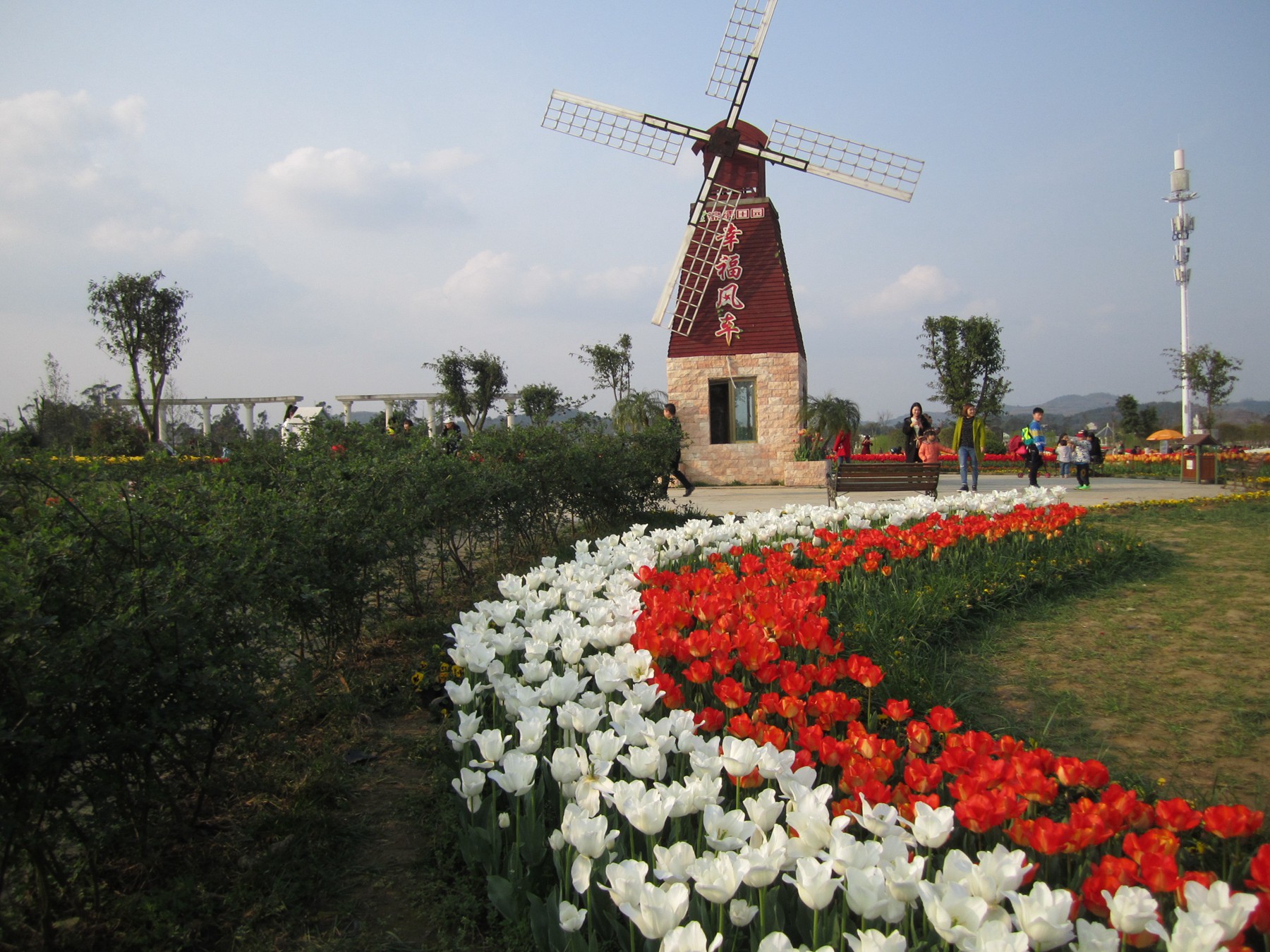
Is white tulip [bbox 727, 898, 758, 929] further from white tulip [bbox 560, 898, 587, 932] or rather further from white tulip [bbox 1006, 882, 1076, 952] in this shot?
white tulip [bbox 1006, 882, 1076, 952]

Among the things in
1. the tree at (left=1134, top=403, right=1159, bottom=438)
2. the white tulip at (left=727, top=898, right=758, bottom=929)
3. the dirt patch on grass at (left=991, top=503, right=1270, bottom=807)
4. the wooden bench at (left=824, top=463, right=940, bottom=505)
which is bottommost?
the dirt patch on grass at (left=991, top=503, right=1270, bottom=807)

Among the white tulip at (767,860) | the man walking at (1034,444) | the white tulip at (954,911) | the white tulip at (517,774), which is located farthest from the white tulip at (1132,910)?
the man walking at (1034,444)

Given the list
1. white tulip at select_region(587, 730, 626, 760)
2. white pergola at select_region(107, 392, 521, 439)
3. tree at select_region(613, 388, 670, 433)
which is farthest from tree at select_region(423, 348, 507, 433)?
white tulip at select_region(587, 730, 626, 760)

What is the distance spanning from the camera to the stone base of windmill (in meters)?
18.2

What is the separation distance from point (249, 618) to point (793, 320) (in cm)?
1700

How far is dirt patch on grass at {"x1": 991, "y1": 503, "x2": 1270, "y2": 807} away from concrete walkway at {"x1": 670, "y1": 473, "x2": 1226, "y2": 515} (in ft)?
17.5

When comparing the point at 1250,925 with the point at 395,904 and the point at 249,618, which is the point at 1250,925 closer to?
the point at 395,904

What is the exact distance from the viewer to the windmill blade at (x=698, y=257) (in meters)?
18.7

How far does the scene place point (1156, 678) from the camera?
3766 mm

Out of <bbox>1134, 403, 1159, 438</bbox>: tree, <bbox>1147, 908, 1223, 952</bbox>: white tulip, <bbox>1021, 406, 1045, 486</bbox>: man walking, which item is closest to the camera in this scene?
<bbox>1147, 908, 1223, 952</bbox>: white tulip

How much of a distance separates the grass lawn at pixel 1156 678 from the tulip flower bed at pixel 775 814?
526 mm

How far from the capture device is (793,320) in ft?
60.4

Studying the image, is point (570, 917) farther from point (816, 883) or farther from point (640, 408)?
point (640, 408)

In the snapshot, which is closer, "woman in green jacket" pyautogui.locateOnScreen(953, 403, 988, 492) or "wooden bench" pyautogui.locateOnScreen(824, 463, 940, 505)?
"wooden bench" pyautogui.locateOnScreen(824, 463, 940, 505)
